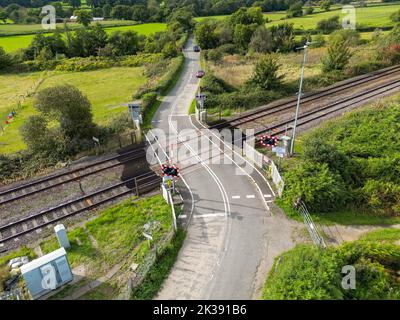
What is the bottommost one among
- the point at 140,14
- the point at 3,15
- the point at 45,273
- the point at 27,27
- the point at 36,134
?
the point at 45,273

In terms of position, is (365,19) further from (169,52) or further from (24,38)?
(24,38)

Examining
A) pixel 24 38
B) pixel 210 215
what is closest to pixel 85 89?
pixel 210 215

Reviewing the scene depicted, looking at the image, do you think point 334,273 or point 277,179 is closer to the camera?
point 334,273

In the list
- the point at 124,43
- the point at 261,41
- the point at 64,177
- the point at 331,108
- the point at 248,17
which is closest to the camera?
the point at 64,177

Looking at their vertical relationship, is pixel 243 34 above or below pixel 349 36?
above

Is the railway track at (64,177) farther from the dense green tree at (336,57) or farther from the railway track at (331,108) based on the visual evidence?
the dense green tree at (336,57)
